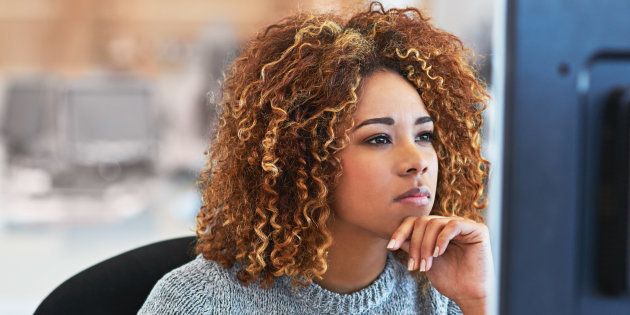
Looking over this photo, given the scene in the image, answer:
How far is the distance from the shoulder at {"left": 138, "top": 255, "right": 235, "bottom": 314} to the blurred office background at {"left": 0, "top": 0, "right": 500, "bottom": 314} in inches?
85.2

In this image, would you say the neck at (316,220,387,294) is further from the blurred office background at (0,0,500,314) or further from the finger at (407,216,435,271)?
the blurred office background at (0,0,500,314)

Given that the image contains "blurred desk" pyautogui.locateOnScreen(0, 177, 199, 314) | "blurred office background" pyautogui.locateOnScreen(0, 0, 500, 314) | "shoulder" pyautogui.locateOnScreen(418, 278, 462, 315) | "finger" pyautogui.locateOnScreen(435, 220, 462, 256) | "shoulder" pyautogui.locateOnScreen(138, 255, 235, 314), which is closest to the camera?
"finger" pyautogui.locateOnScreen(435, 220, 462, 256)

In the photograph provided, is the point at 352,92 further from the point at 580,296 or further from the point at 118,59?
the point at 118,59

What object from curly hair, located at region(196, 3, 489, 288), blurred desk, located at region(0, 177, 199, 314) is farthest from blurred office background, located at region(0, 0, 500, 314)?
curly hair, located at region(196, 3, 489, 288)

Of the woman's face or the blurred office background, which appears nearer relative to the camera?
the woman's face

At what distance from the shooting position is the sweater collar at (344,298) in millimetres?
982

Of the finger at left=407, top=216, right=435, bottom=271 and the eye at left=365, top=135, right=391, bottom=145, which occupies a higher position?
the eye at left=365, top=135, right=391, bottom=145

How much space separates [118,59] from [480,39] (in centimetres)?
228

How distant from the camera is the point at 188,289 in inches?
38.5

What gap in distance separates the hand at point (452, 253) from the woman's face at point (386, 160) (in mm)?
24

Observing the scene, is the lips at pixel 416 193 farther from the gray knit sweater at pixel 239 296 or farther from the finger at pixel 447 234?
the gray knit sweater at pixel 239 296

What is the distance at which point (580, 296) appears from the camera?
1.49 feet

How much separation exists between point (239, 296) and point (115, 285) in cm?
21

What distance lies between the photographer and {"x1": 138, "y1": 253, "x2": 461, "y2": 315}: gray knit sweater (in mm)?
973
